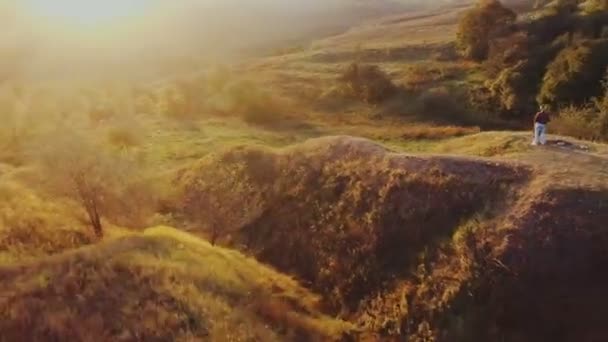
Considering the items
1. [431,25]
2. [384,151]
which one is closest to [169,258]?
[384,151]

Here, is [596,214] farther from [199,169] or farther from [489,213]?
[199,169]

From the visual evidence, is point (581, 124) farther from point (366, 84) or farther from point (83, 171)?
point (83, 171)

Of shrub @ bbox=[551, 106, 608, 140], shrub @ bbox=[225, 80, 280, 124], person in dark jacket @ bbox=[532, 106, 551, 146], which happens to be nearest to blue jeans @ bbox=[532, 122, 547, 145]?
person in dark jacket @ bbox=[532, 106, 551, 146]

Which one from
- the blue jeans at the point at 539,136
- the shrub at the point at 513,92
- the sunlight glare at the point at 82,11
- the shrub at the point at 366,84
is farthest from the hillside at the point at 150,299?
the sunlight glare at the point at 82,11

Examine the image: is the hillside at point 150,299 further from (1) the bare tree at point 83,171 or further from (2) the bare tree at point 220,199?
(2) the bare tree at point 220,199

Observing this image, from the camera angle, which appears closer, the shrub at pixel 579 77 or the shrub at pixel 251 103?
the shrub at pixel 579 77

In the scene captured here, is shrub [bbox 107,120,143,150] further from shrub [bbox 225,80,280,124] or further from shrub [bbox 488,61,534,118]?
shrub [bbox 488,61,534,118]
